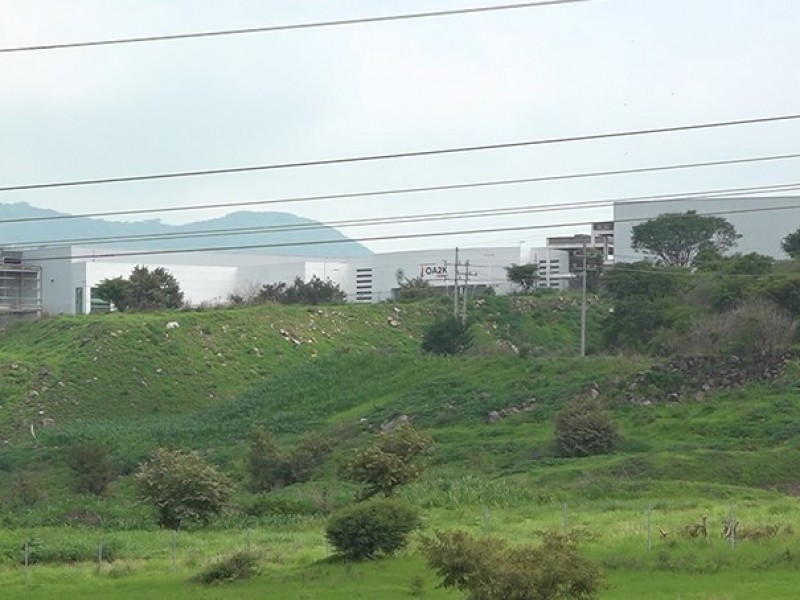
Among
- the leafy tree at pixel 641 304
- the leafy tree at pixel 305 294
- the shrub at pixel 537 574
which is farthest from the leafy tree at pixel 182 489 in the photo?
the leafy tree at pixel 305 294

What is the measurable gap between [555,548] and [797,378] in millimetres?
43776

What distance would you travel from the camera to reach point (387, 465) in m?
48.9

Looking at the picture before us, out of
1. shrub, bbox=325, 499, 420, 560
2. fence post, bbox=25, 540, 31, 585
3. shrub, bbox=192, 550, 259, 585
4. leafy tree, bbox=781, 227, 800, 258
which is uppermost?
leafy tree, bbox=781, 227, 800, 258

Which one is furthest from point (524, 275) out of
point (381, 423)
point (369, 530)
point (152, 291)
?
point (369, 530)

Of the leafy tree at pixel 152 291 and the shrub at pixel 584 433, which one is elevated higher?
the leafy tree at pixel 152 291

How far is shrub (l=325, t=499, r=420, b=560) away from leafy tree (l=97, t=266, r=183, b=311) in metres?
70.5

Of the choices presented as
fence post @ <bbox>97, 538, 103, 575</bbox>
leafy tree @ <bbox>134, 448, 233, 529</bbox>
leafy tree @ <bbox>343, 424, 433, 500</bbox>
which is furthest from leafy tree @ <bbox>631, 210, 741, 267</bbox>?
fence post @ <bbox>97, 538, 103, 575</bbox>

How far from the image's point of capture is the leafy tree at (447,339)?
88.9 m

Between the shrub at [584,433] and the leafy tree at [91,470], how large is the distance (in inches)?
747

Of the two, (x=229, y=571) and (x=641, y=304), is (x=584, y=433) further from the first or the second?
(x=229, y=571)

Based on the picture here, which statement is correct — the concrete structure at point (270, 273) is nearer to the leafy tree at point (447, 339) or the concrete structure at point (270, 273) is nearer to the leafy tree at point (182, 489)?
the leafy tree at point (447, 339)

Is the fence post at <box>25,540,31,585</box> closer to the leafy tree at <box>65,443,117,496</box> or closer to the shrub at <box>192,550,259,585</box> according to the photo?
the shrub at <box>192,550,259,585</box>

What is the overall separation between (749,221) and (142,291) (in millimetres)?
46812

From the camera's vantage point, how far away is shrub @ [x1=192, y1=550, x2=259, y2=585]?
119ft
